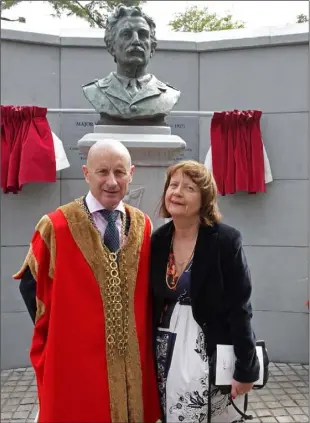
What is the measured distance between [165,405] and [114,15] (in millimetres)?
2192

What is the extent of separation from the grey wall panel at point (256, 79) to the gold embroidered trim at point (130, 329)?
10.1 ft

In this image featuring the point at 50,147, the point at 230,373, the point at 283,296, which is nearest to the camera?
the point at 230,373

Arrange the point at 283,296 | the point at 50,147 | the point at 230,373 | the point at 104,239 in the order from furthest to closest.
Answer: the point at 283,296 → the point at 50,147 → the point at 104,239 → the point at 230,373

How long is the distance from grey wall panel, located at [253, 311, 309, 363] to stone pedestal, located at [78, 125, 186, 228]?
7.47ft

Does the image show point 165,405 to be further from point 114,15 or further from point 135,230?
point 114,15

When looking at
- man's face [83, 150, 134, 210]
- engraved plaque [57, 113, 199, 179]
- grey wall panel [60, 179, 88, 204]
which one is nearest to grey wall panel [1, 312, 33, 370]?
grey wall panel [60, 179, 88, 204]

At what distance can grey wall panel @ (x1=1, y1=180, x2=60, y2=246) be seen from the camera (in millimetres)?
4281

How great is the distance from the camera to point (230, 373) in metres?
1.61

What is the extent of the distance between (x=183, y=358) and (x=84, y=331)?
0.35 m

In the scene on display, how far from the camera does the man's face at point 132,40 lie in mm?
2766

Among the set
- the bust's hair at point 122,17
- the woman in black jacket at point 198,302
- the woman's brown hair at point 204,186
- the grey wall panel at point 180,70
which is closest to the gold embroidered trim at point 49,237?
the woman in black jacket at point 198,302

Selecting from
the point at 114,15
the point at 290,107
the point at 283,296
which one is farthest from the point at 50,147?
the point at 283,296

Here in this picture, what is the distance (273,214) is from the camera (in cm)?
447

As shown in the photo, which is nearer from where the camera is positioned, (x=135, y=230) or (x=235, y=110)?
(x=135, y=230)
